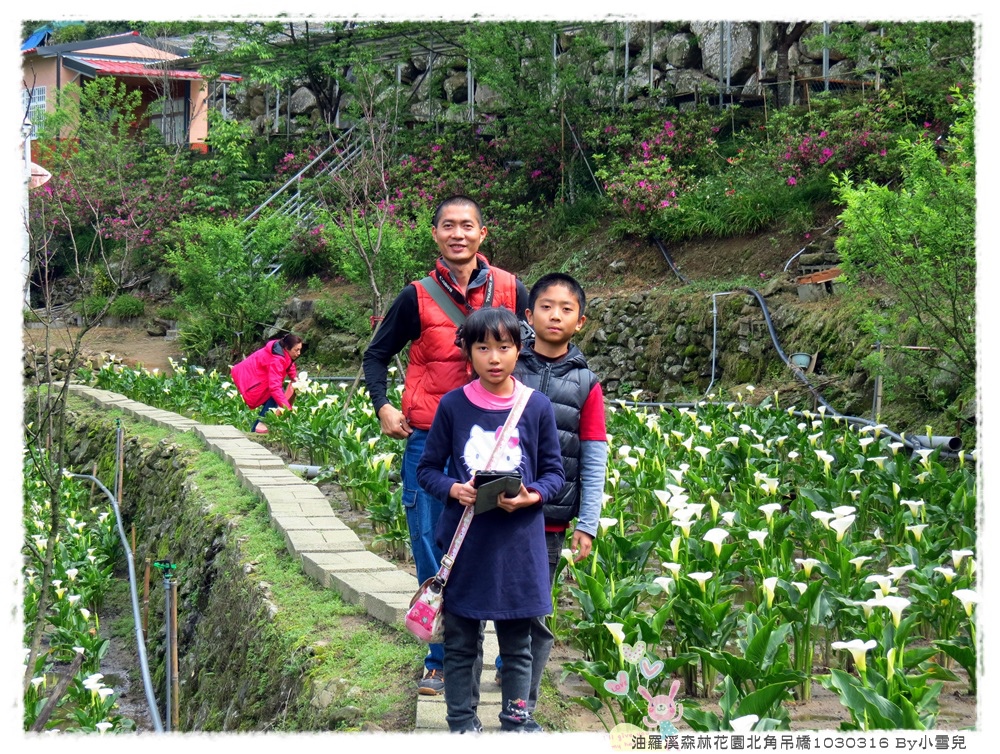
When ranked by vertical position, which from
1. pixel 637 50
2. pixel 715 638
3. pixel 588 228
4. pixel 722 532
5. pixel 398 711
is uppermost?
pixel 637 50

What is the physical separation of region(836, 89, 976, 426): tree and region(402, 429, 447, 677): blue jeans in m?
3.78

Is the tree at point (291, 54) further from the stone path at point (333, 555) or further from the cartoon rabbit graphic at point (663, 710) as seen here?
the cartoon rabbit graphic at point (663, 710)

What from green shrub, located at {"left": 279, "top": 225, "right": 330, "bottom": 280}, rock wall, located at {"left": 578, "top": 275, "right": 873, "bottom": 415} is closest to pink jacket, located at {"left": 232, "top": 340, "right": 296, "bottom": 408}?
rock wall, located at {"left": 578, "top": 275, "right": 873, "bottom": 415}

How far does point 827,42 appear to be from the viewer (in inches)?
581

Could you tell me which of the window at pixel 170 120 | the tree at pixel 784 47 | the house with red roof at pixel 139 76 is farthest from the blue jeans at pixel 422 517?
the window at pixel 170 120

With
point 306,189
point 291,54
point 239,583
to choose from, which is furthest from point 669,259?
point 291,54

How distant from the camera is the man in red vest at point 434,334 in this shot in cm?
371

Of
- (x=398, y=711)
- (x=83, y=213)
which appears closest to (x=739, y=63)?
(x=83, y=213)

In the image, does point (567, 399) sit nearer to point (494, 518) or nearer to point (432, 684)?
point (494, 518)

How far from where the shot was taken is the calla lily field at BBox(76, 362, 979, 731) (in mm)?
3252

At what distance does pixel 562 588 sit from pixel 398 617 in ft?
2.78

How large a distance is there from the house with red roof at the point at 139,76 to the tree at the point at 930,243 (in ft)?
71.7

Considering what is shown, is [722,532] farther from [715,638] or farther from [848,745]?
[848,745]

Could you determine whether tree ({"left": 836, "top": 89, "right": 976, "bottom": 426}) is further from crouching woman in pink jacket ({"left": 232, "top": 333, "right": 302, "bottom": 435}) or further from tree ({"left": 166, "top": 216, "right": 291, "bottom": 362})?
tree ({"left": 166, "top": 216, "right": 291, "bottom": 362})
